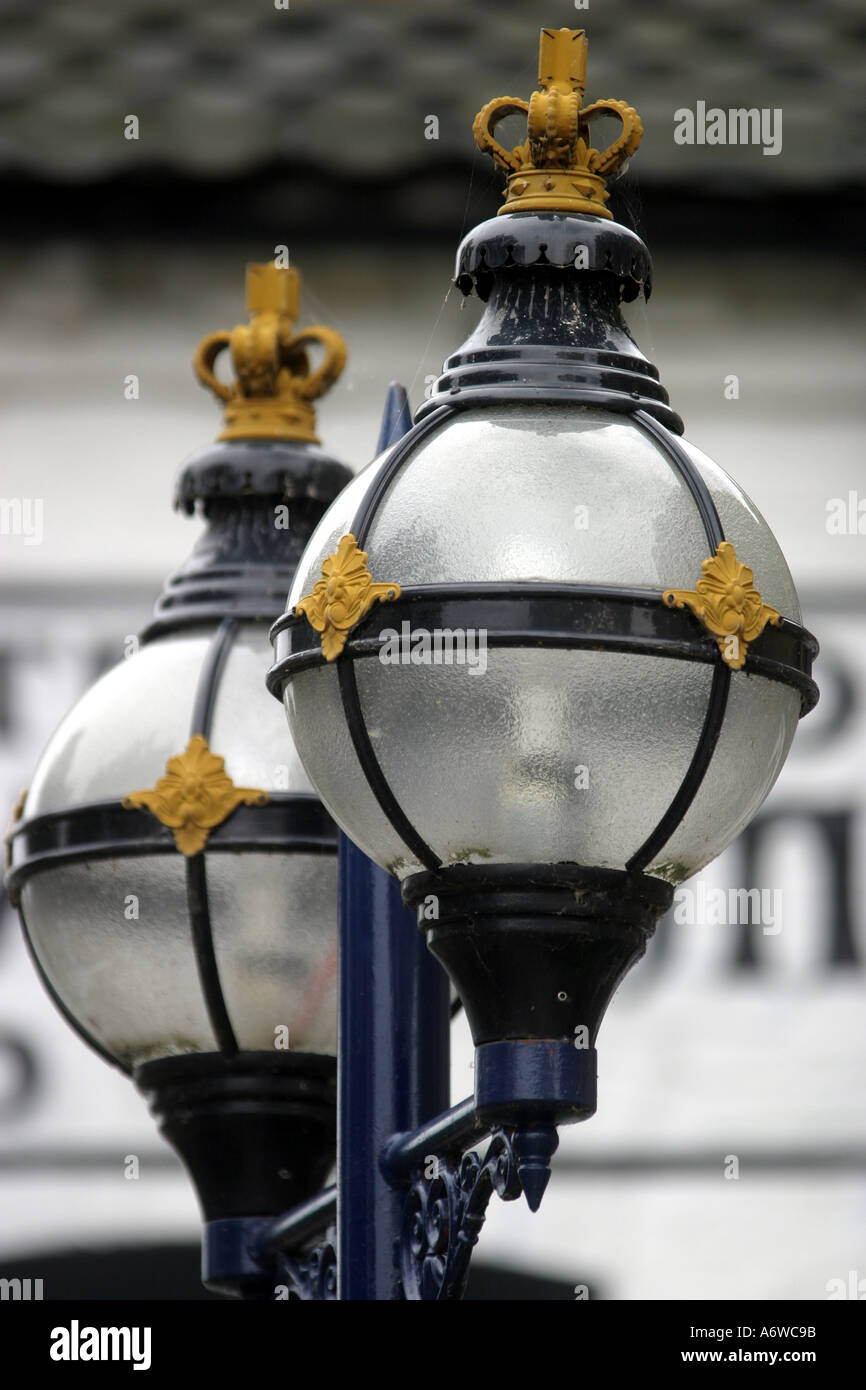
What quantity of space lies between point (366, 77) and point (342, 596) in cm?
589

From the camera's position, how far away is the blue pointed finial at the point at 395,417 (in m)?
3.33

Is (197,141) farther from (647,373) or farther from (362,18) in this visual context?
(647,373)

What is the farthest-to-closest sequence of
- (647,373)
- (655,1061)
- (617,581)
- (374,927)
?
(655,1061), (374,927), (647,373), (617,581)

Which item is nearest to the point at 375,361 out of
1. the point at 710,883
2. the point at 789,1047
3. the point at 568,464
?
the point at 710,883

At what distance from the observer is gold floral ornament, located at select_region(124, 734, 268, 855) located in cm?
339

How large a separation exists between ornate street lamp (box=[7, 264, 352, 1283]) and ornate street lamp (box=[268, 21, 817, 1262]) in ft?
2.31

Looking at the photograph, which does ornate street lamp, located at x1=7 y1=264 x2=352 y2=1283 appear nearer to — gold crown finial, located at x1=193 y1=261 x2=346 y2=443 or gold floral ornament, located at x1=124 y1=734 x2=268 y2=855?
gold floral ornament, located at x1=124 y1=734 x2=268 y2=855

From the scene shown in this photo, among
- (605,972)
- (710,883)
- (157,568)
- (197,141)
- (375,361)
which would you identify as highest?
(197,141)

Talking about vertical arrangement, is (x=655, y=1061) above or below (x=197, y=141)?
below

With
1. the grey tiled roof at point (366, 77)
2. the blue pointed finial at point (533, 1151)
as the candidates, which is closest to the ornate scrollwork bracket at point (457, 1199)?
the blue pointed finial at point (533, 1151)

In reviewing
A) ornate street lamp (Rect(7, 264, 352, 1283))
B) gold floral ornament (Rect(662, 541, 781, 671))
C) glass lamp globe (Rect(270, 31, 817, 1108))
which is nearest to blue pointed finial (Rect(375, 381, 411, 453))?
ornate street lamp (Rect(7, 264, 352, 1283))

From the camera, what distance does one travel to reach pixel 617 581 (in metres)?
2.54

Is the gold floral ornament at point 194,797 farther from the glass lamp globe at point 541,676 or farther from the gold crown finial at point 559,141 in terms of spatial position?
the gold crown finial at point 559,141

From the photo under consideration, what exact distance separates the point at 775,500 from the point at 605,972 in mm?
5685
